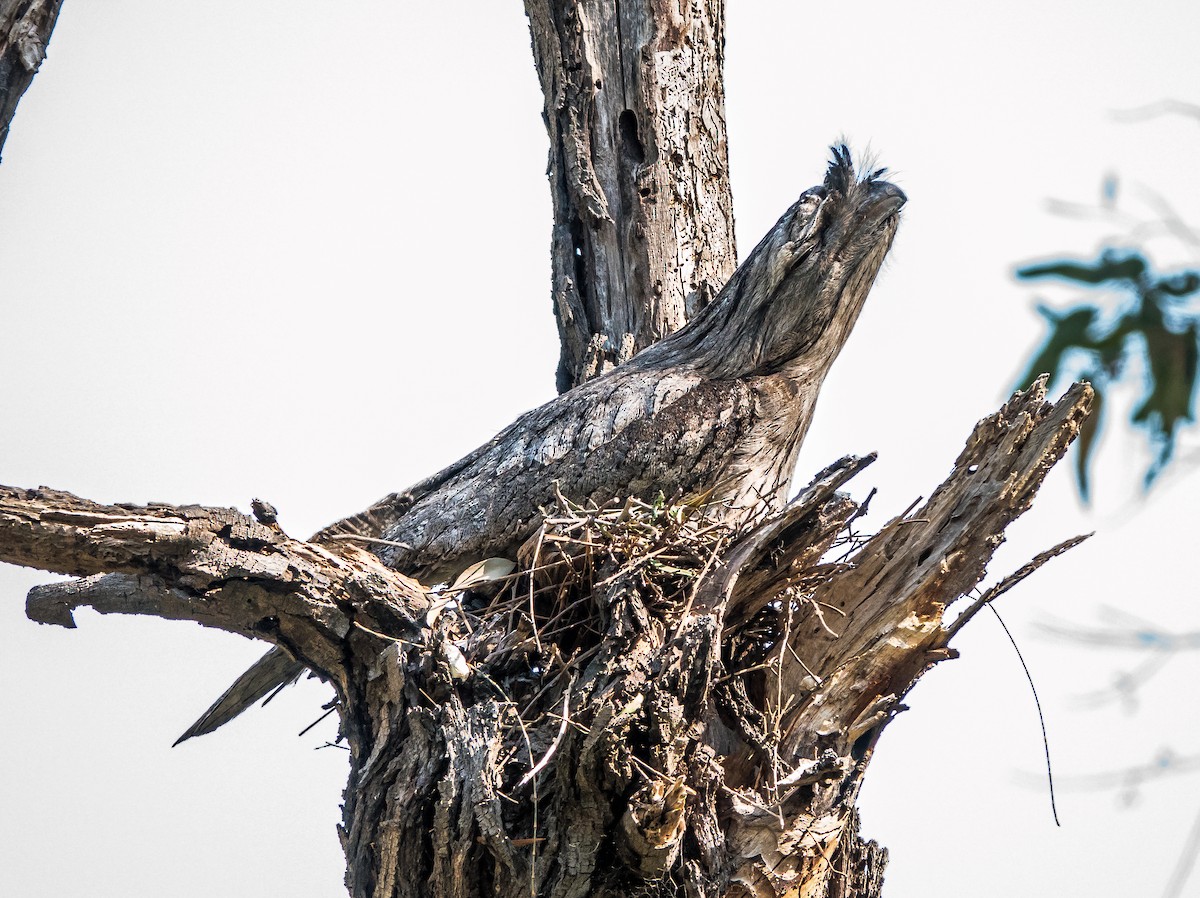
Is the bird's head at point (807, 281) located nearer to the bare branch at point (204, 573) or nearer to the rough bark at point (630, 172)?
the rough bark at point (630, 172)

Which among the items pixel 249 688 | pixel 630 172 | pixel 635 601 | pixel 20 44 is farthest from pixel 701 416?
pixel 20 44

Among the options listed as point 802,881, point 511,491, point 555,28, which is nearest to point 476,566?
point 511,491

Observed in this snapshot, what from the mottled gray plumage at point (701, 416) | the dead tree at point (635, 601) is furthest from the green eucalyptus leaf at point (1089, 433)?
the mottled gray plumage at point (701, 416)

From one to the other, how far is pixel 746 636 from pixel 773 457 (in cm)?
88

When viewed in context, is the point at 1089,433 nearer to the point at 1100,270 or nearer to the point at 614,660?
the point at 1100,270

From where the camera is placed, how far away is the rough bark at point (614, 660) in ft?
9.11

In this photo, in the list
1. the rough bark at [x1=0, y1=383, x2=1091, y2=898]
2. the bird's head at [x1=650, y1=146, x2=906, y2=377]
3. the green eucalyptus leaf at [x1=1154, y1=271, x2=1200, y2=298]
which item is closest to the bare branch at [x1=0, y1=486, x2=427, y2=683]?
the rough bark at [x1=0, y1=383, x2=1091, y2=898]

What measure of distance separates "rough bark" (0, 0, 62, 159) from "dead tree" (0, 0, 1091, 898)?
3.21 ft

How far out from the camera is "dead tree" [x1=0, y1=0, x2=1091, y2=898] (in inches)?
110

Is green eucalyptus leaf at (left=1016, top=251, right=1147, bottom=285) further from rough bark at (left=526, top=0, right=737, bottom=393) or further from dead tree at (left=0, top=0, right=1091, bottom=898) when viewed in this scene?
rough bark at (left=526, top=0, right=737, bottom=393)

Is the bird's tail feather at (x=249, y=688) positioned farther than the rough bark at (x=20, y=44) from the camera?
Yes

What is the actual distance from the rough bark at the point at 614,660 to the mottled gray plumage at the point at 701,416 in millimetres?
435

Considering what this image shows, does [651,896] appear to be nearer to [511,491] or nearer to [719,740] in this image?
[719,740]

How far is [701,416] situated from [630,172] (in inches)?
60.8
